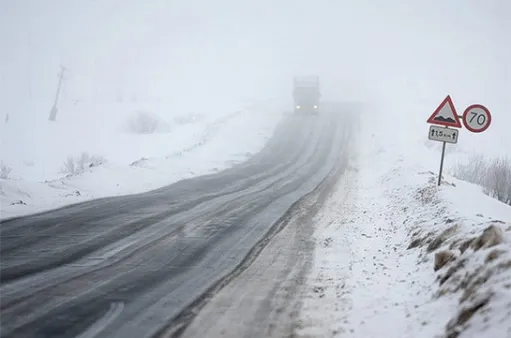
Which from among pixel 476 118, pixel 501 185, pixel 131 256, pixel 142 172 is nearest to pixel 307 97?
pixel 501 185

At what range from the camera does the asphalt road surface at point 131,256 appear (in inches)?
203

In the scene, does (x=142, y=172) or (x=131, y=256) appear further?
(x=142, y=172)

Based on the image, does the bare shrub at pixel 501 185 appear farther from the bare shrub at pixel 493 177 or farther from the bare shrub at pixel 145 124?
the bare shrub at pixel 145 124

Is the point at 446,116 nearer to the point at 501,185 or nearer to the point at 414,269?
the point at 414,269

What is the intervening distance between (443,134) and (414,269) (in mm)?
5123

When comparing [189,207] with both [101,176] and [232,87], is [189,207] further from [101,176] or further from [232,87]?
[232,87]

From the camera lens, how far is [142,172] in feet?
49.8

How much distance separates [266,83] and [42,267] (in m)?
81.9

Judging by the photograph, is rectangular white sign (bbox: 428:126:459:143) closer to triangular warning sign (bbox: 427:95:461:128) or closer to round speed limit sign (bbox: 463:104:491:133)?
triangular warning sign (bbox: 427:95:461:128)

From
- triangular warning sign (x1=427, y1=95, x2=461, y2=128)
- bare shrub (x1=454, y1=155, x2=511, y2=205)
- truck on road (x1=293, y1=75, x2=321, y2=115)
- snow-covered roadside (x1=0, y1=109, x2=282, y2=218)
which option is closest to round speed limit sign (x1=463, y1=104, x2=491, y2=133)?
triangular warning sign (x1=427, y1=95, x2=461, y2=128)

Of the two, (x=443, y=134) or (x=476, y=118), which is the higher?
(x=476, y=118)

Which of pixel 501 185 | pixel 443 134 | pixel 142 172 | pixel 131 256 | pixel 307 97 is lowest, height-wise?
pixel 131 256

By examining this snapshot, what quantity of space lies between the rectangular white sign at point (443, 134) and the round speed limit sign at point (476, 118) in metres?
0.49

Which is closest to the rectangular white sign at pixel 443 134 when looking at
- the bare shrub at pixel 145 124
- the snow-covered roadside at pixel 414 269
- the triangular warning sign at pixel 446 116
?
the triangular warning sign at pixel 446 116
